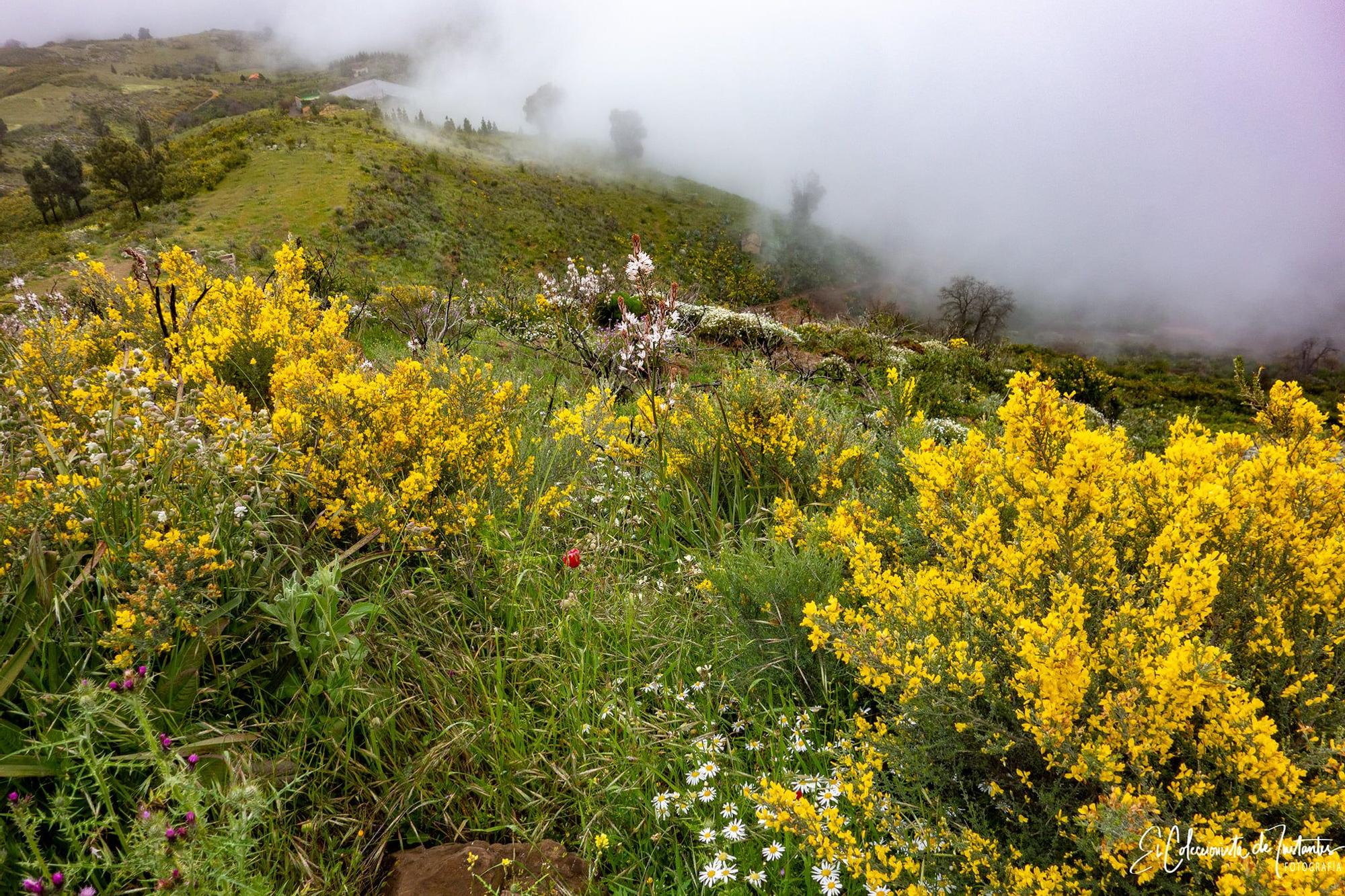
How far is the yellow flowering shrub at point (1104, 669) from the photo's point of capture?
1.29 meters

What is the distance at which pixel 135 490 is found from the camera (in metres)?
2.17

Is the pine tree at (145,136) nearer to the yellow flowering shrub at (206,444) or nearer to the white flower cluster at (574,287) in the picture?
the white flower cluster at (574,287)

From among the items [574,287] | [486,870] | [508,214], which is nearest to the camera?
[486,870]

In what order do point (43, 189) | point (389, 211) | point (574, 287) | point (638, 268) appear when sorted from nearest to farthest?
point (638, 268)
point (574, 287)
point (389, 211)
point (43, 189)

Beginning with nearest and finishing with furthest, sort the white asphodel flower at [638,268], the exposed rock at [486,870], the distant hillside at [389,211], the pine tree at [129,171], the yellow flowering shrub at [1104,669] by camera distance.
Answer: the yellow flowering shrub at [1104,669] → the exposed rock at [486,870] → the white asphodel flower at [638,268] → the distant hillside at [389,211] → the pine tree at [129,171]

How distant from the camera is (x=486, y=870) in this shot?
1.75 metres

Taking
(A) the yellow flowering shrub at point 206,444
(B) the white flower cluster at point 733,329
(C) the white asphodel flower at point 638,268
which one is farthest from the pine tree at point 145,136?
(C) the white asphodel flower at point 638,268

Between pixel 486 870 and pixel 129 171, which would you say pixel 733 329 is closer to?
→ pixel 486 870

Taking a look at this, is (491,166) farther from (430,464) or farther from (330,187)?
(430,464)

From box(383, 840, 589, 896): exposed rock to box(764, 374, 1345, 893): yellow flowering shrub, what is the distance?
0.66 meters

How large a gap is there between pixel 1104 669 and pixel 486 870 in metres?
1.70

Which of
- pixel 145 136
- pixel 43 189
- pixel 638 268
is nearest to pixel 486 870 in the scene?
pixel 638 268

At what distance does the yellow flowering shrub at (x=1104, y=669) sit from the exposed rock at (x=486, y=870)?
0.66 m

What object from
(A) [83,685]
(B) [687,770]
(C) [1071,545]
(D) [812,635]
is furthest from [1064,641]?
(A) [83,685]
